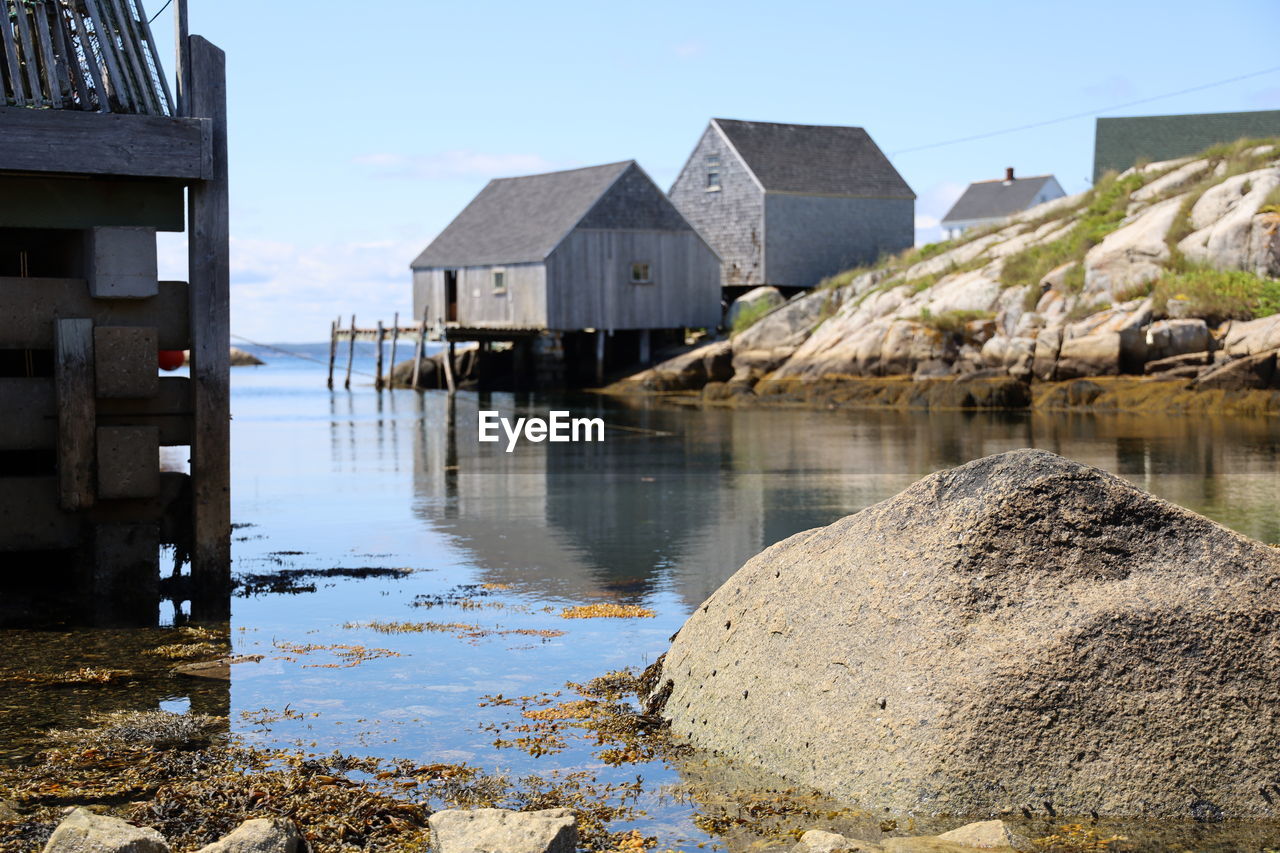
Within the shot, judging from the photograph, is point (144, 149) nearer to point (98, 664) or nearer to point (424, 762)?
point (98, 664)

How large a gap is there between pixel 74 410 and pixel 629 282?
41225 mm

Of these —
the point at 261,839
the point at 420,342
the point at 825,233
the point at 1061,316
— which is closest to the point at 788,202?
the point at 825,233

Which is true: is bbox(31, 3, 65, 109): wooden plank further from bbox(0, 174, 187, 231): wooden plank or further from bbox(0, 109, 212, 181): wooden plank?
bbox(0, 174, 187, 231): wooden plank

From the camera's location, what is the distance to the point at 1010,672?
5.43 metres

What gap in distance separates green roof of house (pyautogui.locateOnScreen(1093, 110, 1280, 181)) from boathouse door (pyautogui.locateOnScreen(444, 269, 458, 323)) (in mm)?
28429

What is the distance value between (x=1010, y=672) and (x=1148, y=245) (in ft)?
113

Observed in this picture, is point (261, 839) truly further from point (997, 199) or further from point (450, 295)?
point (997, 199)

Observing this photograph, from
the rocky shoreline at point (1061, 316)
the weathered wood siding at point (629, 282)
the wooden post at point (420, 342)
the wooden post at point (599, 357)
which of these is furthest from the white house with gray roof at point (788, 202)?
the wooden post at point (420, 342)

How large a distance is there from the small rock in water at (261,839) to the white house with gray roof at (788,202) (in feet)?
162

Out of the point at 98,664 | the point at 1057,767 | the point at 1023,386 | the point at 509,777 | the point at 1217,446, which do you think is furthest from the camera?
the point at 1023,386

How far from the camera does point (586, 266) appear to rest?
48.9 meters

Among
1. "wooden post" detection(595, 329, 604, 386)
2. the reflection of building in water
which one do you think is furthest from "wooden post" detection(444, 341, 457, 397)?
the reflection of building in water

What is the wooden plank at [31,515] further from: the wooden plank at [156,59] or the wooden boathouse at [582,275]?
the wooden boathouse at [582,275]

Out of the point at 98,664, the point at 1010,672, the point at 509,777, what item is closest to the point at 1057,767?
the point at 1010,672
